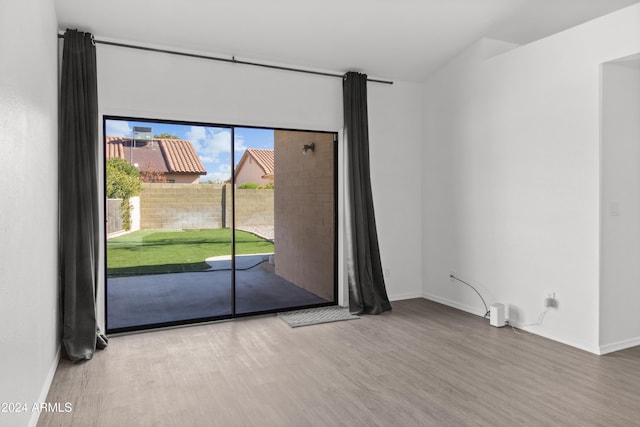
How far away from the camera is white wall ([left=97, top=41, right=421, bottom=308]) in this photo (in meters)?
4.09

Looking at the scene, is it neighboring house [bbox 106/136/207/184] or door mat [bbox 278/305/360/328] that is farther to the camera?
door mat [bbox 278/305/360/328]

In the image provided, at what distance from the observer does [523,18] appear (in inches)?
170

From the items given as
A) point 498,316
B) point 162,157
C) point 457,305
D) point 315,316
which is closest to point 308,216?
point 315,316

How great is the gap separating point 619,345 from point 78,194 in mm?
4600

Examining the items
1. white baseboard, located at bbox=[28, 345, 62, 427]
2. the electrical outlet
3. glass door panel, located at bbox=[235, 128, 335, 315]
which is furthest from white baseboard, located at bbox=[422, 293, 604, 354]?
white baseboard, located at bbox=[28, 345, 62, 427]

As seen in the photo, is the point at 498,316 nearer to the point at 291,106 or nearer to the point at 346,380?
the point at 346,380

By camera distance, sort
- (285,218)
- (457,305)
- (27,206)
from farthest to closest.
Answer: (285,218)
(457,305)
(27,206)

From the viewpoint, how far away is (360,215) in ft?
16.1

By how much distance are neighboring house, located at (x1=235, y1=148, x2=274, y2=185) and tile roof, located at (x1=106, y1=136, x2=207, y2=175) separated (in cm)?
38

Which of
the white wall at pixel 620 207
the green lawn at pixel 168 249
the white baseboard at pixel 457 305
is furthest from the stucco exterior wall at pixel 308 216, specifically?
the white wall at pixel 620 207

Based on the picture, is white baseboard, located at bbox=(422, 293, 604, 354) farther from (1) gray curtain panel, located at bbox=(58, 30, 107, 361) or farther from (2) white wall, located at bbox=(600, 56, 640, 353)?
(1) gray curtain panel, located at bbox=(58, 30, 107, 361)

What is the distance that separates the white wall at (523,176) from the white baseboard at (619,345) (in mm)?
91

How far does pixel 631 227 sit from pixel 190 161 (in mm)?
3991

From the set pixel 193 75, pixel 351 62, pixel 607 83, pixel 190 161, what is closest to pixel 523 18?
pixel 607 83
